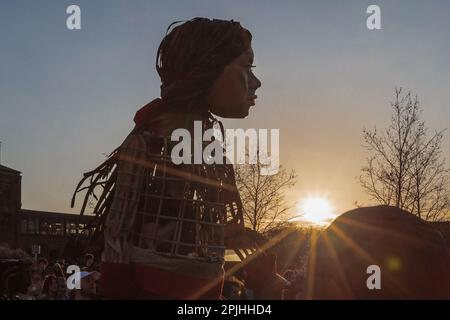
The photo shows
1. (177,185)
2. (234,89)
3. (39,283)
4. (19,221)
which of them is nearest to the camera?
(177,185)

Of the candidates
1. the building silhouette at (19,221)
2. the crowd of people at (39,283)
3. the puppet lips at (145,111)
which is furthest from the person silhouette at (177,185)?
the building silhouette at (19,221)

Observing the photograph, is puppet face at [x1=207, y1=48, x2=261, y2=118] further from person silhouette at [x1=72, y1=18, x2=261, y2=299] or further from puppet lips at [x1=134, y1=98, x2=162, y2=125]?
puppet lips at [x1=134, y1=98, x2=162, y2=125]

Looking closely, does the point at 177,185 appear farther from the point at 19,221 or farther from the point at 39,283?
the point at 19,221

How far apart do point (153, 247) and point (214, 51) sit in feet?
3.40

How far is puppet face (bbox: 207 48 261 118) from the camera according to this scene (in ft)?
9.97

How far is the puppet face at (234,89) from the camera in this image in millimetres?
3039

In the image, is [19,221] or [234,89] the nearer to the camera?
[234,89]

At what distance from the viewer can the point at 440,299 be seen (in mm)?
1424

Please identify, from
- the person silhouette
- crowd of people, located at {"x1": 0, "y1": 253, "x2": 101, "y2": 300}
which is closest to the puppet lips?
the person silhouette

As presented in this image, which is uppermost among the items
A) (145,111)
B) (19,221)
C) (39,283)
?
(145,111)

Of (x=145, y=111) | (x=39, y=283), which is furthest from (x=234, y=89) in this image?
(x=39, y=283)

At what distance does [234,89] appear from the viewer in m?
3.06
